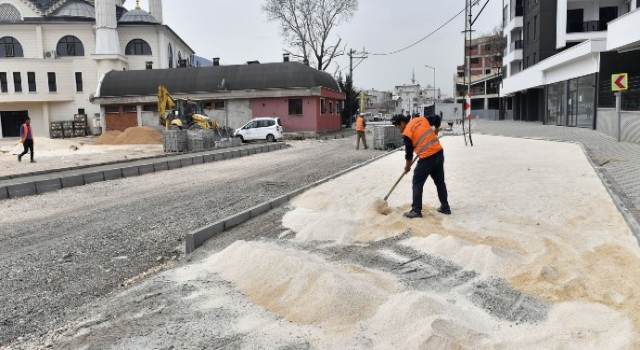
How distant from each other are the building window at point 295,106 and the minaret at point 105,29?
2145 cm

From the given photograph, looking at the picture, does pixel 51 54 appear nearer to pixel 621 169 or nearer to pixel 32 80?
pixel 32 80

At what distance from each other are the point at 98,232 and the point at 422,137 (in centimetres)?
493

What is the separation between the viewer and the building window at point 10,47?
1906 inches

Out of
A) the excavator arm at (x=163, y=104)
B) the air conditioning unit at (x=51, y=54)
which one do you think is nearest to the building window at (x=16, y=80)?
the air conditioning unit at (x=51, y=54)

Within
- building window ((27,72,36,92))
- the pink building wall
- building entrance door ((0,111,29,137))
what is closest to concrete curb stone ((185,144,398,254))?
the pink building wall

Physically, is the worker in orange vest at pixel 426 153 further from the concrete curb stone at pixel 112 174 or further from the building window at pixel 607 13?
the building window at pixel 607 13

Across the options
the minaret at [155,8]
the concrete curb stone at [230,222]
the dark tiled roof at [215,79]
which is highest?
the minaret at [155,8]

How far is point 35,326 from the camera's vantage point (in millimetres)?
4234

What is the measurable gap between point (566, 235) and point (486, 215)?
1.24m

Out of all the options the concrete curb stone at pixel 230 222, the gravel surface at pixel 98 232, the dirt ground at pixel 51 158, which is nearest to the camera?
Answer: the gravel surface at pixel 98 232

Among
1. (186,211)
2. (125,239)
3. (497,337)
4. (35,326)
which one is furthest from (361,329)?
(186,211)

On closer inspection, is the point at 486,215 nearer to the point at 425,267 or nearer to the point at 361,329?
the point at 425,267

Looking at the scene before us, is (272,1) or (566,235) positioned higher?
(272,1)

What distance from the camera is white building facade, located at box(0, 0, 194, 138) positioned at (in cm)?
4659
